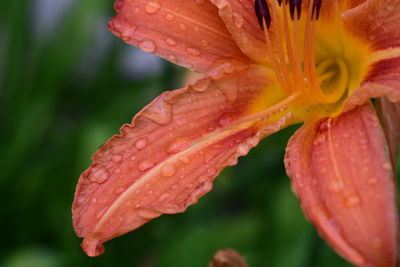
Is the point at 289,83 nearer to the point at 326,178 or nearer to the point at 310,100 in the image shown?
the point at 310,100

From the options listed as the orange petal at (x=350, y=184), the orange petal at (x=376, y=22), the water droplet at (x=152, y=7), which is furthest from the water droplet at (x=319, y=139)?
the water droplet at (x=152, y=7)

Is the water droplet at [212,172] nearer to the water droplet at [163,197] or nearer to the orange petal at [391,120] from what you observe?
the water droplet at [163,197]

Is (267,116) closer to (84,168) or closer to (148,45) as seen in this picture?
(148,45)

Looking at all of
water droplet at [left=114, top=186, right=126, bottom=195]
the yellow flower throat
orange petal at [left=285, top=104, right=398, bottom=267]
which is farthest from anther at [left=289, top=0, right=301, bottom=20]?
water droplet at [left=114, top=186, right=126, bottom=195]

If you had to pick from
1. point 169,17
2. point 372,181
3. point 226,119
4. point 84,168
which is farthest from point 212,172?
point 84,168

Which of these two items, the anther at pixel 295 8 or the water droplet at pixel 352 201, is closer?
the water droplet at pixel 352 201

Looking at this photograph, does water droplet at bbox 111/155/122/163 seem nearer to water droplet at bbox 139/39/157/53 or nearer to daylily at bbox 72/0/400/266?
daylily at bbox 72/0/400/266
